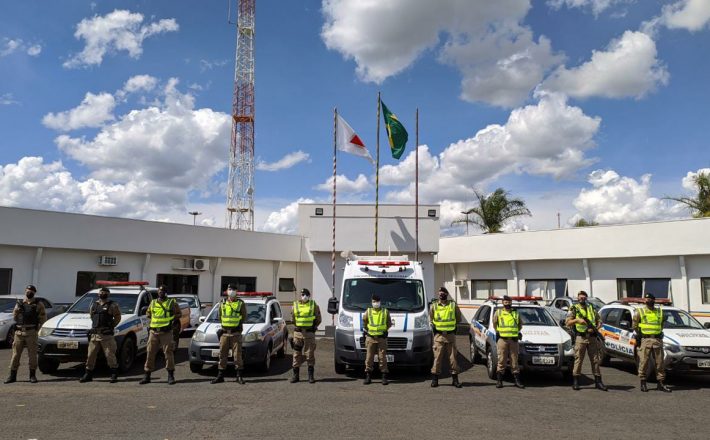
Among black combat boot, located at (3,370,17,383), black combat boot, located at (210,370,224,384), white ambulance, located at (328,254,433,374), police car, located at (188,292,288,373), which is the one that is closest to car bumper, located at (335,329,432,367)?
white ambulance, located at (328,254,433,374)

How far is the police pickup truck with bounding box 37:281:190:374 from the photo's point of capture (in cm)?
1098

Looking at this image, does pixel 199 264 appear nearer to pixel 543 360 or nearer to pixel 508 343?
pixel 508 343

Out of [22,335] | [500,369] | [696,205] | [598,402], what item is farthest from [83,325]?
[696,205]

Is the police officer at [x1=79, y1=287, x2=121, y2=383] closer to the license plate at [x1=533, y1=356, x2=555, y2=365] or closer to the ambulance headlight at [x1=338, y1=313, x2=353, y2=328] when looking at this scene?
the ambulance headlight at [x1=338, y1=313, x2=353, y2=328]

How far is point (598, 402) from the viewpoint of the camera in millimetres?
9227

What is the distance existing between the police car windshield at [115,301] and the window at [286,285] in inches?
604

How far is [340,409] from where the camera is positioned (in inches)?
332

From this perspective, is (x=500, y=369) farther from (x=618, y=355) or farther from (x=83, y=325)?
(x=83, y=325)

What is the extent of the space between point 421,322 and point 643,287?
1546cm

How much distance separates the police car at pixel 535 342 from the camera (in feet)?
35.4

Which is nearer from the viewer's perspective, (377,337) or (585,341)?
(585,341)

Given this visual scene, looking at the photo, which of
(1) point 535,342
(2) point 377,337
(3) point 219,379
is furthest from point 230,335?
(1) point 535,342

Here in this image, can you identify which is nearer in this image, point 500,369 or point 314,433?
point 314,433

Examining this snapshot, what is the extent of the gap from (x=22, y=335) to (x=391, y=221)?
14.8m
